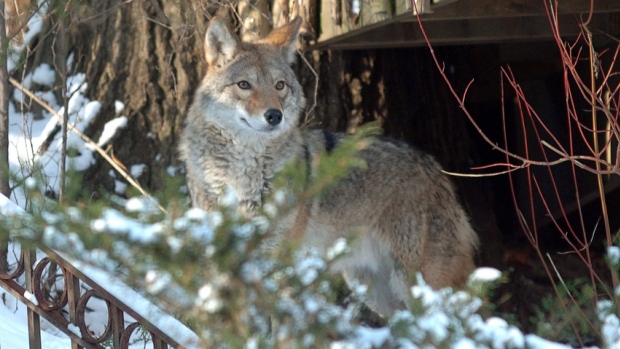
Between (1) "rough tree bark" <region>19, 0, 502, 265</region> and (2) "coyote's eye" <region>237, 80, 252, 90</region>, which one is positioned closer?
(2) "coyote's eye" <region>237, 80, 252, 90</region>

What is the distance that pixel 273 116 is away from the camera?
5.55m

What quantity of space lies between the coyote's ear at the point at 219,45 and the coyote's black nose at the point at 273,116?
59 centimetres

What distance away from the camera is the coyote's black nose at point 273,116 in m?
5.55

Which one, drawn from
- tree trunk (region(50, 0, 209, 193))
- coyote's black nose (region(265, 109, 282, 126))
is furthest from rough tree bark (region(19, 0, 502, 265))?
coyote's black nose (region(265, 109, 282, 126))

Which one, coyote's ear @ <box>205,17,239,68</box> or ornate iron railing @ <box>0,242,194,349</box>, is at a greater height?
coyote's ear @ <box>205,17,239,68</box>

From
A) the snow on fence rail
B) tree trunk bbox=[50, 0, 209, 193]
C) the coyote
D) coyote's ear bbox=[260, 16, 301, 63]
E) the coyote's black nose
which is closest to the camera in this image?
the snow on fence rail

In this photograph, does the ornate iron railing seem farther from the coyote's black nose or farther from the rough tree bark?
the rough tree bark

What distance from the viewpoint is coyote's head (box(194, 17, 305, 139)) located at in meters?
5.63

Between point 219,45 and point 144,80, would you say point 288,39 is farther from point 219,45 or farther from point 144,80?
point 144,80

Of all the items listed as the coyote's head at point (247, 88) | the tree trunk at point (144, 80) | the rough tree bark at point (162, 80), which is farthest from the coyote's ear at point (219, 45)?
the tree trunk at point (144, 80)

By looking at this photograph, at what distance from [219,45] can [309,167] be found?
1072 millimetres

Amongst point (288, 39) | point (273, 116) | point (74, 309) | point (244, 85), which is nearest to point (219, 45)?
point (244, 85)

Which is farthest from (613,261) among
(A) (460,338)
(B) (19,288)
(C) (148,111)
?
(C) (148,111)

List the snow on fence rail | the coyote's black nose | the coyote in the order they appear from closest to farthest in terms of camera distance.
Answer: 1. the snow on fence rail
2. the coyote's black nose
3. the coyote
